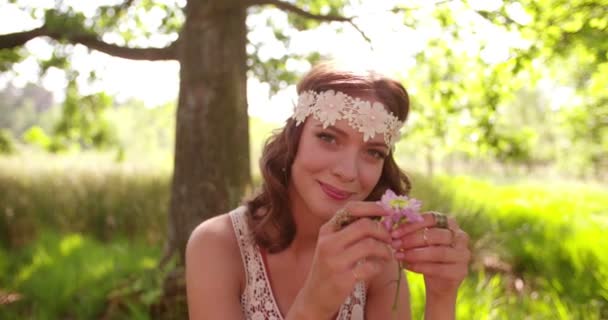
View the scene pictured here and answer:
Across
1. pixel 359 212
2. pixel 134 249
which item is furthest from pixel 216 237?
pixel 134 249

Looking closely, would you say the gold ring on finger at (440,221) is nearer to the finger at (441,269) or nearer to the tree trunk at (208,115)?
the finger at (441,269)

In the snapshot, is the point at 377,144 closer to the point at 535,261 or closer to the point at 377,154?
the point at 377,154

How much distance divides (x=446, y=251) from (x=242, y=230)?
41.4 inches

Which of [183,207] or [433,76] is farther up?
[433,76]

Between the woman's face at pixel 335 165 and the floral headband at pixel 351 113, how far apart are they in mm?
30

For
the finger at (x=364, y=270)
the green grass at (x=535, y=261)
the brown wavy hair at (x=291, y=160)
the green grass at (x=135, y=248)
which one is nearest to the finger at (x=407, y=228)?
the finger at (x=364, y=270)

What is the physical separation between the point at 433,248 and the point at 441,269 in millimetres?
95

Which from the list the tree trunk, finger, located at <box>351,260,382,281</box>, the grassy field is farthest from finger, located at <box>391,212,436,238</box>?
the tree trunk

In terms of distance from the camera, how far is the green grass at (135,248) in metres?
4.01

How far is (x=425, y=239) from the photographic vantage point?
153cm

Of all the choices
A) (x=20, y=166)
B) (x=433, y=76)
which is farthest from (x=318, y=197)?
(x=20, y=166)

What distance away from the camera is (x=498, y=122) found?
5.40 metres

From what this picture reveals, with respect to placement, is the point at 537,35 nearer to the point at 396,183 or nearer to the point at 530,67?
the point at 530,67

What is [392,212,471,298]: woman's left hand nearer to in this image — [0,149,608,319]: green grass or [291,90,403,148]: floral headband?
[291,90,403,148]: floral headband
